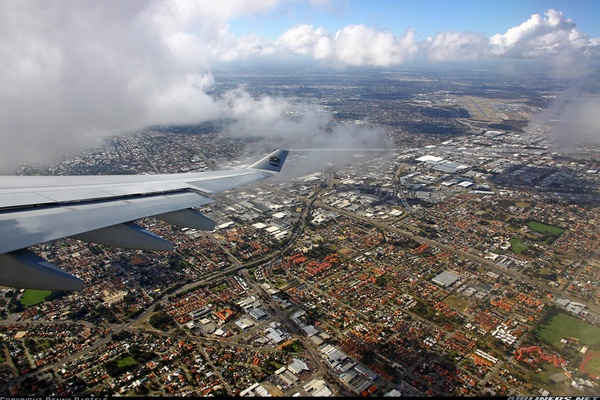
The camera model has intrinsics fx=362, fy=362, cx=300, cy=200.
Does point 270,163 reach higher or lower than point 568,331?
higher

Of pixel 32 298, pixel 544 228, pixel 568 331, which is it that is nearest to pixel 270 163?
pixel 32 298

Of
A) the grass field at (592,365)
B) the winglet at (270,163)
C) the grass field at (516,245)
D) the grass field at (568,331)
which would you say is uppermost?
the winglet at (270,163)

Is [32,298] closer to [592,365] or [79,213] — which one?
[79,213]

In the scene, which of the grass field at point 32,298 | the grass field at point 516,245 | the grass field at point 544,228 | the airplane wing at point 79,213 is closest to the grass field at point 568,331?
the grass field at point 516,245

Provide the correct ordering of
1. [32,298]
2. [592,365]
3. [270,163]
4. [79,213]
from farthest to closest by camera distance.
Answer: [32,298], [592,365], [270,163], [79,213]

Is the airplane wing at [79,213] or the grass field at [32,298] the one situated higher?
the airplane wing at [79,213]

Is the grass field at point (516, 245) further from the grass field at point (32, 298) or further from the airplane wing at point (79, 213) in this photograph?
the grass field at point (32, 298)

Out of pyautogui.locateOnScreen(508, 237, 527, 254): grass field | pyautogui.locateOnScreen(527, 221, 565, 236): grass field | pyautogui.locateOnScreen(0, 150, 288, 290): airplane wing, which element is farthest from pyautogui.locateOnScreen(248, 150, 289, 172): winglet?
pyautogui.locateOnScreen(527, 221, 565, 236): grass field

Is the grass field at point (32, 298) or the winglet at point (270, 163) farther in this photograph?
the grass field at point (32, 298)
